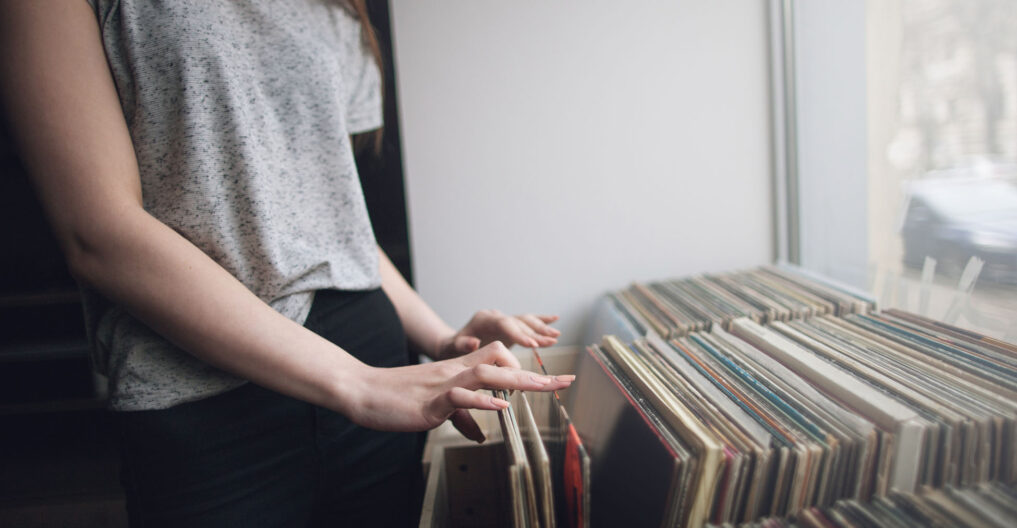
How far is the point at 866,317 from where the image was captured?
78 centimetres

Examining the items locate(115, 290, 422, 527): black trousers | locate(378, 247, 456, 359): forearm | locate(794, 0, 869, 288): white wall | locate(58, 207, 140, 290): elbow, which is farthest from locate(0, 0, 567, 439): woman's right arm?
locate(794, 0, 869, 288): white wall

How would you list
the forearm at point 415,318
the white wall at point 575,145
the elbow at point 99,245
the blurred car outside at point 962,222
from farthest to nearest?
the white wall at point 575,145 < the forearm at point 415,318 < the blurred car outside at point 962,222 < the elbow at point 99,245

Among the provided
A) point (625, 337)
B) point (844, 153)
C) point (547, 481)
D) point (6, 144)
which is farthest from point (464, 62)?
point (6, 144)

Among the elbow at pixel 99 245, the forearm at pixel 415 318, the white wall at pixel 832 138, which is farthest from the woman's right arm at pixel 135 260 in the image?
the white wall at pixel 832 138

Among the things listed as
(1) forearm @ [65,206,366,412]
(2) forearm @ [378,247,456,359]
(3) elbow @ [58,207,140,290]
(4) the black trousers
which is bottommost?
(4) the black trousers

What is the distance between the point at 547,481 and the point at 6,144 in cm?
180

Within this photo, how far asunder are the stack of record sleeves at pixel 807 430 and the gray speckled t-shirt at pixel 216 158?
1.51ft

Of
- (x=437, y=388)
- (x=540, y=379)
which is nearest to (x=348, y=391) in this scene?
(x=437, y=388)

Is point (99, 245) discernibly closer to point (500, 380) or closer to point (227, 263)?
point (227, 263)

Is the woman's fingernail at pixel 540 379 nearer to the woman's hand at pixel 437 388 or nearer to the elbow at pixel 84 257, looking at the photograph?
the woman's hand at pixel 437 388

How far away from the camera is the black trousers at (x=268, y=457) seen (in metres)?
0.60

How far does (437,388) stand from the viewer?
52 cm

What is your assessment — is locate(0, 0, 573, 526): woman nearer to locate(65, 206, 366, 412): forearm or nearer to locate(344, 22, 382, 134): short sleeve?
locate(65, 206, 366, 412): forearm

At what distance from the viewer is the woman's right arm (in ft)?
1.70
